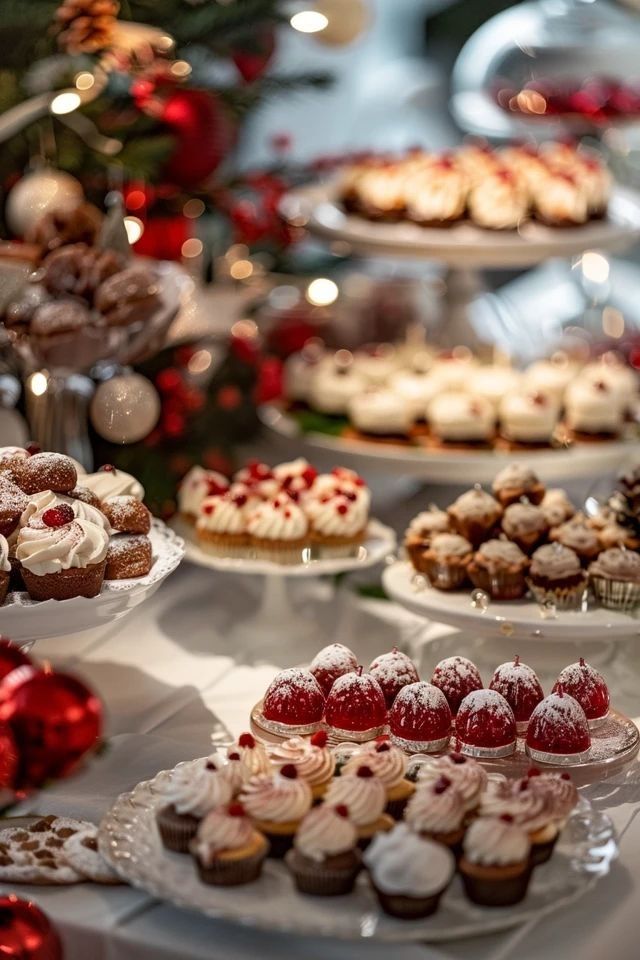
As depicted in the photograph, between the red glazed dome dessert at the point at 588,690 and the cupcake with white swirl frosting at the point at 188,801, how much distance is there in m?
0.53

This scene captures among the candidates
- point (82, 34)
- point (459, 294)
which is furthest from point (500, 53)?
point (82, 34)

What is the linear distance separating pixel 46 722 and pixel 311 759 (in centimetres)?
44

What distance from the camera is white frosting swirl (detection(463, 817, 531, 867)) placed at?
4.53ft

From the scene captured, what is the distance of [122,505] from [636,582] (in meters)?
0.76

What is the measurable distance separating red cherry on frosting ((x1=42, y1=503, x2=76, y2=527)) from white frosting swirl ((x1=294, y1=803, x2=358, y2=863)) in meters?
0.50

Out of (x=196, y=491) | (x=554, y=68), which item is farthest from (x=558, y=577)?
(x=554, y=68)

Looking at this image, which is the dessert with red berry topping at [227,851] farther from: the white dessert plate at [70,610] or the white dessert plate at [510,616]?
the white dessert plate at [510,616]

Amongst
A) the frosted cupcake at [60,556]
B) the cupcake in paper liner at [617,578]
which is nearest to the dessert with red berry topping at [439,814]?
the frosted cupcake at [60,556]

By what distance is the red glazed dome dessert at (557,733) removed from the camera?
5.62ft

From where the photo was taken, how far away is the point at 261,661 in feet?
7.41

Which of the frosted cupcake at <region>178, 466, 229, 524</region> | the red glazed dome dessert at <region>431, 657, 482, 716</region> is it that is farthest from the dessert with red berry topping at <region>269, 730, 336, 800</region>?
the frosted cupcake at <region>178, 466, 229, 524</region>

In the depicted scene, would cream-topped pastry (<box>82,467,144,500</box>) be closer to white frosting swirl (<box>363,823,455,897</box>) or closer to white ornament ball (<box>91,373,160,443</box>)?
white ornament ball (<box>91,373,160,443</box>)

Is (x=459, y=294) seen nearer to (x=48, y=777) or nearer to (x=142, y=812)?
(x=142, y=812)

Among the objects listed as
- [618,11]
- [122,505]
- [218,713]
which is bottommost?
[218,713]
